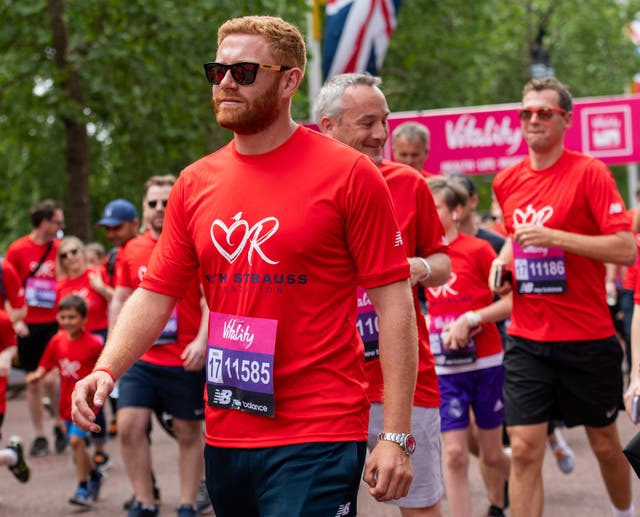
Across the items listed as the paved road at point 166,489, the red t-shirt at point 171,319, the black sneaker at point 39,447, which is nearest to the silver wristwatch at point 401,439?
the red t-shirt at point 171,319

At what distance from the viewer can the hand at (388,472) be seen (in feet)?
11.5

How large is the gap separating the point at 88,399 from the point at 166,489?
20.1 feet

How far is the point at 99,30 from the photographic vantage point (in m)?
18.5

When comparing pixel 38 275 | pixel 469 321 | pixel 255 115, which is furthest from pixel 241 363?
pixel 38 275

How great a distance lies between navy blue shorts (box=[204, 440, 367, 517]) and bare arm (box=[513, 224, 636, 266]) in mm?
2520

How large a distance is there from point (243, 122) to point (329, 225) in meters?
0.38

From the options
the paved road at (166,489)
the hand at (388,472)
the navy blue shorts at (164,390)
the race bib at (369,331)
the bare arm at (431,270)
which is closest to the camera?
the hand at (388,472)

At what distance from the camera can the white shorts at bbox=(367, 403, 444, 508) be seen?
5191mm

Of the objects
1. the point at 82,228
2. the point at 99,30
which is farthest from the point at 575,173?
the point at 82,228

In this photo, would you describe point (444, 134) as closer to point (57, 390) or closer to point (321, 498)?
point (57, 390)

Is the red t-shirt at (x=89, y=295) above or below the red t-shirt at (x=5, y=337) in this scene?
below

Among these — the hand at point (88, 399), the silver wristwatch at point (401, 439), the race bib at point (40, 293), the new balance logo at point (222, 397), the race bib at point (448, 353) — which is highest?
the hand at point (88, 399)

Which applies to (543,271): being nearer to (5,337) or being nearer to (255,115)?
(255,115)

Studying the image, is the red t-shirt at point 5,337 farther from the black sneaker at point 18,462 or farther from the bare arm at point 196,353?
the bare arm at point 196,353
